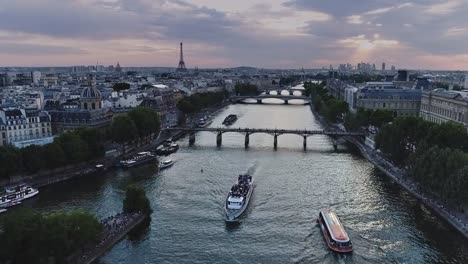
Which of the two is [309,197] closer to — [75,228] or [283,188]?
[283,188]

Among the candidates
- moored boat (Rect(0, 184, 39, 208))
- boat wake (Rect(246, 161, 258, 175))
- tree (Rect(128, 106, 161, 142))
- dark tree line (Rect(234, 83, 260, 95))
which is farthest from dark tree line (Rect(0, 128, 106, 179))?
dark tree line (Rect(234, 83, 260, 95))

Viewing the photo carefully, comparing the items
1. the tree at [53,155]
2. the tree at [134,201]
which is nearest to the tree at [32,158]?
the tree at [53,155]

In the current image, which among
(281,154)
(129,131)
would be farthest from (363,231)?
(129,131)

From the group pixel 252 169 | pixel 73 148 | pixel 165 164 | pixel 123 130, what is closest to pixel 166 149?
pixel 123 130

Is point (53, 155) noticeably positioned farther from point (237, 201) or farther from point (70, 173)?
point (237, 201)

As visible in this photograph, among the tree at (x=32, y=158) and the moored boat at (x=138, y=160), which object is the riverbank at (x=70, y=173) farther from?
the moored boat at (x=138, y=160)
